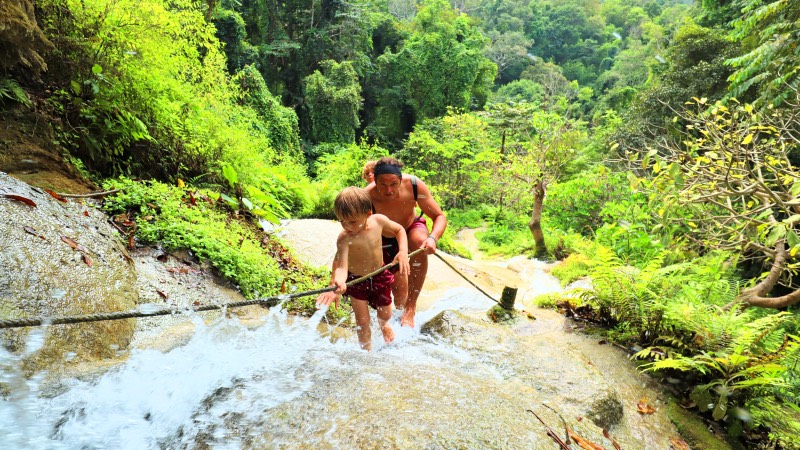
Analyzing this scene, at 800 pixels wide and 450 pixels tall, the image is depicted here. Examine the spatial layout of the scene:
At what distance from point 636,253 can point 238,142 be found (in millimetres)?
7331

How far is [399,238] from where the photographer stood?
330 cm

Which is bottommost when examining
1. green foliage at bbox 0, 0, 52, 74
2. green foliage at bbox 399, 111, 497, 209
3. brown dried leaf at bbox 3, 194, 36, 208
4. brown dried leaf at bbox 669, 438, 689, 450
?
green foliage at bbox 399, 111, 497, 209

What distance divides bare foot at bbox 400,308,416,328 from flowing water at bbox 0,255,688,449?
2.03 feet

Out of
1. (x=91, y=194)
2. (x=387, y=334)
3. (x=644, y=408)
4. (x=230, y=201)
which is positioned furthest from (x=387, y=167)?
(x=230, y=201)

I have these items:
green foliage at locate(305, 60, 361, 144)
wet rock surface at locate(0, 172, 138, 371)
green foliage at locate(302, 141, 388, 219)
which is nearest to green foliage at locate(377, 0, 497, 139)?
green foliage at locate(305, 60, 361, 144)

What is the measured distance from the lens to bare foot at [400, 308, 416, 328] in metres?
3.74

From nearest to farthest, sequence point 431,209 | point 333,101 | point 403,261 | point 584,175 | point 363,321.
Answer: point 403,261, point 363,321, point 431,209, point 584,175, point 333,101

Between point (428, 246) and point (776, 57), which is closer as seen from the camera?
point (428, 246)

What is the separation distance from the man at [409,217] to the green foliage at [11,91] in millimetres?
3595

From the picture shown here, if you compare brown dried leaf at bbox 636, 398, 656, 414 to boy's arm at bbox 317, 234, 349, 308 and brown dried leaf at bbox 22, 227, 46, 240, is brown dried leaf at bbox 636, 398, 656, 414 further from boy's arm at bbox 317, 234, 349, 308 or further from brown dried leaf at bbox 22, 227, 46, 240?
brown dried leaf at bbox 22, 227, 46, 240

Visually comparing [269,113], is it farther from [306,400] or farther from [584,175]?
[306,400]

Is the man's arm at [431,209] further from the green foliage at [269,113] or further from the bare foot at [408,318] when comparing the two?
the green foliage at [269,113]

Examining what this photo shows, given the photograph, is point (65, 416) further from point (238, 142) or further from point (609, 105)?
point (609, 105)

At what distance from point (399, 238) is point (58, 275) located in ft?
7.51
